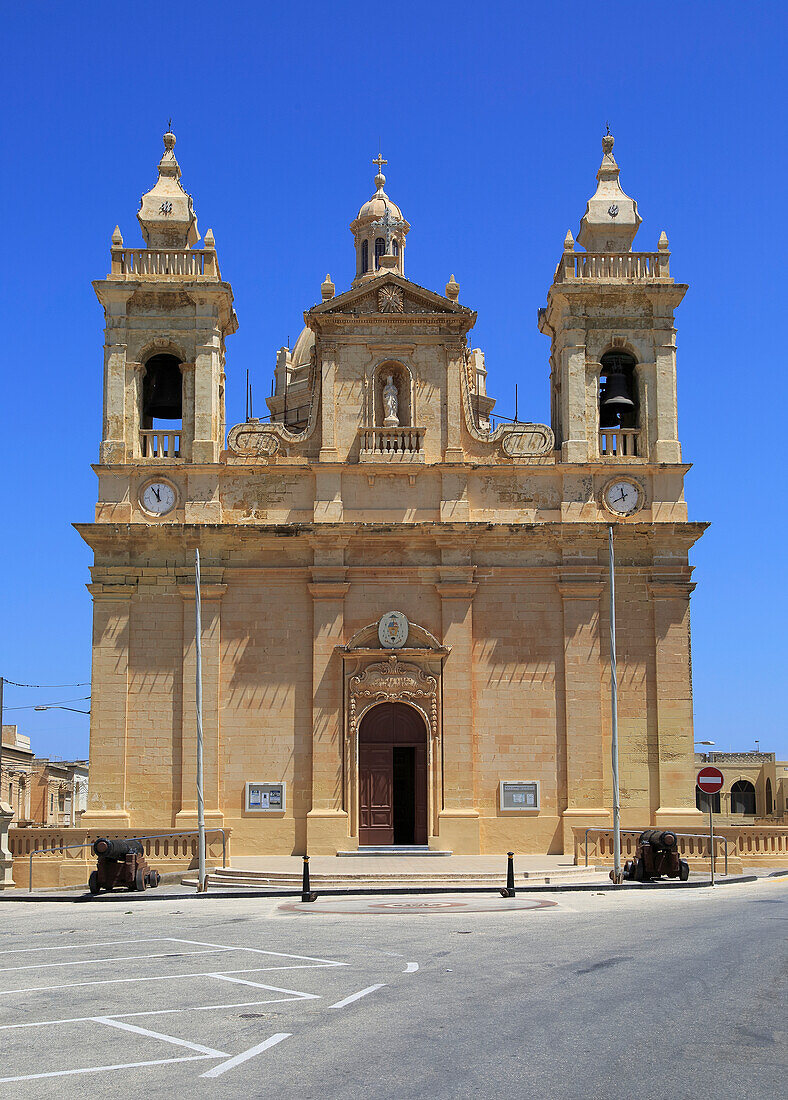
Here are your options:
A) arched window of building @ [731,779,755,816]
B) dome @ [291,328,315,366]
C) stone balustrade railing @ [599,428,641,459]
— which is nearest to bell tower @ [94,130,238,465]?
stone balustrade railing @ [599,428,641,459]

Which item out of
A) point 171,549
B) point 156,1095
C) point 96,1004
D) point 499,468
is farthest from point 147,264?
point 156,1095

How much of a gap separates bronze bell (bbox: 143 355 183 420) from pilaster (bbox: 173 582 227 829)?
514cm

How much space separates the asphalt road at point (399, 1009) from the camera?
29.3 feet

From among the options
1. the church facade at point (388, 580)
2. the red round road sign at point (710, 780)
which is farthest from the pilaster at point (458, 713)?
the red round road sign at point (710, 780)

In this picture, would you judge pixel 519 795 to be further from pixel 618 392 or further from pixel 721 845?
pixel 618 392

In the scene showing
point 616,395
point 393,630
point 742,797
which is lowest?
point 742,797

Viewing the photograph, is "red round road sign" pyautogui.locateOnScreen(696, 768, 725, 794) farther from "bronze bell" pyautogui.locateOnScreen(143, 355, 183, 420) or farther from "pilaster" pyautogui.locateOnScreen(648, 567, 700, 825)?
"bronze bell" pyautogui.locateOnScreen(143, 355, 183, 420)

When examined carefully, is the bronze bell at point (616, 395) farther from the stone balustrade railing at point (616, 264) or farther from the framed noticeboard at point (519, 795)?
the framed noticeboard at point (519, 795)

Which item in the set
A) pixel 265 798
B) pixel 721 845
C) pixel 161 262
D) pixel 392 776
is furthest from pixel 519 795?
pixel 161 262

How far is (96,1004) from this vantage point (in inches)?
474

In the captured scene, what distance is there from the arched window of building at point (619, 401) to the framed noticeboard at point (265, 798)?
12272mm

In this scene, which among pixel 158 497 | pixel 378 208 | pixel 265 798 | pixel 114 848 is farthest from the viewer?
pixel 378 208

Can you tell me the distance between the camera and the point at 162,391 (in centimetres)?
3441

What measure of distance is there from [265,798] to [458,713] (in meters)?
5.20
